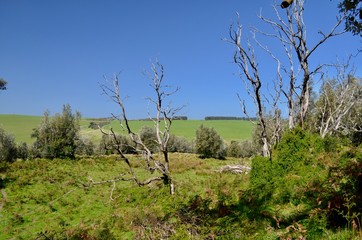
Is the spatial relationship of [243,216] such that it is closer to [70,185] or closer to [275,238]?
[275,238]

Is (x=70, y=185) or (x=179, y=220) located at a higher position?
(x=179, y=220)

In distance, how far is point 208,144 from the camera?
53.9m

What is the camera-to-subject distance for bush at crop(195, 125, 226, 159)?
178ft

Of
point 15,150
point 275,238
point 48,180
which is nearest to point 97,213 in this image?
point 48,180

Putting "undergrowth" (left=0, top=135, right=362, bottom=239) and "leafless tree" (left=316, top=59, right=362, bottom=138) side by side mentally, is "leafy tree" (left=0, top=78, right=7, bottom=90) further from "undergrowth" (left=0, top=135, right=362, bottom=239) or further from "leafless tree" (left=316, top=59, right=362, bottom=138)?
"leafless tree" (left=316, top=59, right=362, bottom=138)

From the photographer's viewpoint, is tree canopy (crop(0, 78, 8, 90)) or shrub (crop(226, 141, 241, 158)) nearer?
tree canopy (crop(0, 78, 8, 90))

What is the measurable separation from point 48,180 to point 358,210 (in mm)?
26360

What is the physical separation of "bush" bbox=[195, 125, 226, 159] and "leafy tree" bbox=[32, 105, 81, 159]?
22.4 meters

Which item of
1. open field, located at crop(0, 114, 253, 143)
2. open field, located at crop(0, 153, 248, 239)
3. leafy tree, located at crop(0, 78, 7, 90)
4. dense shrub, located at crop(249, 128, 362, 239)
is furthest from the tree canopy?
open field, located at crop(0, 114, 253, 143)

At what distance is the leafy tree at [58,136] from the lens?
1738 inches

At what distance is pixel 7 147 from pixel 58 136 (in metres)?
7.15

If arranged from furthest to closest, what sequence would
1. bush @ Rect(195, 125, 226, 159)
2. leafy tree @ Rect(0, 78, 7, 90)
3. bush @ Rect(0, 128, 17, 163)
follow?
bush @ Rect(195, 125, 226, 159), bush @ Rect(0, 128, 17, 163), leafy tree @ Rect(0, 78, 7, 90)

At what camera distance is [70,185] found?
25359 mm

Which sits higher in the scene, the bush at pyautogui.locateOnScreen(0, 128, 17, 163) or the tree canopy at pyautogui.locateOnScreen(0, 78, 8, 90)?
the tree canopy at pyautogui.locateOnScreen(0, 78, 8, 90)
